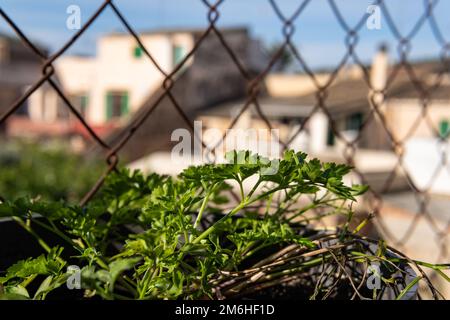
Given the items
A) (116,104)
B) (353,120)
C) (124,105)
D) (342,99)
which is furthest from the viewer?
(116,104)

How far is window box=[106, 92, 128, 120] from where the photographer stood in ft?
48.1

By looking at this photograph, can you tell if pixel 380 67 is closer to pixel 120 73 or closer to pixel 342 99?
pixel 342 99

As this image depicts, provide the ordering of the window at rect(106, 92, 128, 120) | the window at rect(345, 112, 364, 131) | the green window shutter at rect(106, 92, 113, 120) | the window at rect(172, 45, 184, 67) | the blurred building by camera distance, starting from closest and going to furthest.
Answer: the window at rect(172, 45, 184, 67)
the blurred building
the window at rect(345, 112, 364, 131)
the window at rect(106, 92, 128, 120)
the green window shutter at rect(106, 92, 113, 120)

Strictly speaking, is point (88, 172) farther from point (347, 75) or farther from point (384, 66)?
point (347, 75)

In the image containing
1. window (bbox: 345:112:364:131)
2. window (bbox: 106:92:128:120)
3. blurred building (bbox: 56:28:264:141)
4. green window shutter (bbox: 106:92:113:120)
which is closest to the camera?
blurred building (bbox: 56:28:264:141)

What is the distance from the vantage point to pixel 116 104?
14.9m

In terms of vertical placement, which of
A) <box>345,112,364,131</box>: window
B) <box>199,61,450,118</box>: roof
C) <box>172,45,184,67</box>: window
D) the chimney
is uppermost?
<box>172,45,184,67</box>: window

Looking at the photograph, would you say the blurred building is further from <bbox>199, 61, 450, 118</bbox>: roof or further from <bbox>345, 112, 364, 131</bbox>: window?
<bbox>345, 112, 364, 131</bbox>: window

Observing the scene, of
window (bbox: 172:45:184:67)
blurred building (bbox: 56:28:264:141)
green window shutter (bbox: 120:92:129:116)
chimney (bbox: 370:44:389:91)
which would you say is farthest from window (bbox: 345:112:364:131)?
green window shutter (bbox: 120:92:129:116)

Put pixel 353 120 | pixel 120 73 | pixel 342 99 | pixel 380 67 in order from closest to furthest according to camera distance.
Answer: pixel 380 67, pixel 353 120, pixel 342 99, pixel 120 73

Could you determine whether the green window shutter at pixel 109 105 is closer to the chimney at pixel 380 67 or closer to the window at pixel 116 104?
the window at pixel 116 104

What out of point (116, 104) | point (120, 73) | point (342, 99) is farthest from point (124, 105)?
point (342, 99)
